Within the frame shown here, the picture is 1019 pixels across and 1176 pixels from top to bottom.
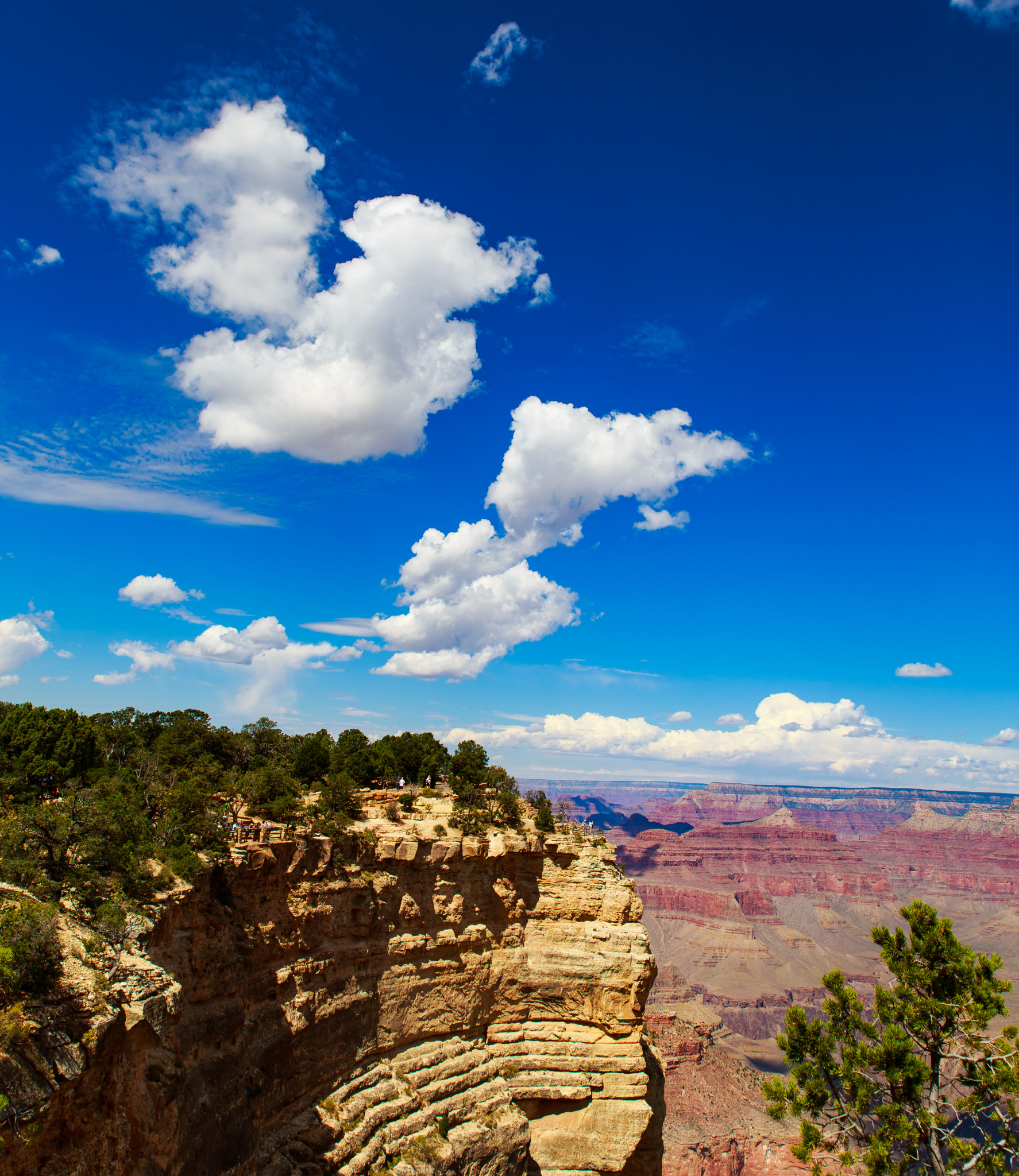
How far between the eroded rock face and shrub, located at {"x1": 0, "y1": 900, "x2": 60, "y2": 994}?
1.83 metres

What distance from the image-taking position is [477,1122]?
113ft

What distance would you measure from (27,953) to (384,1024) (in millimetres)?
25595

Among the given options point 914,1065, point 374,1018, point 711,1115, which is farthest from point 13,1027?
point 711,1115

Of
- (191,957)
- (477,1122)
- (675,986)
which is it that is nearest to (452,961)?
(477,1122)

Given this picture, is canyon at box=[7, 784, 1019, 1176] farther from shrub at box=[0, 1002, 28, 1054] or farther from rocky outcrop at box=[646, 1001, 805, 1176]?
rocky outcrop at box=[646, 1001, 805, 1176]

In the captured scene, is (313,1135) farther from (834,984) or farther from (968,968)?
(968,968)

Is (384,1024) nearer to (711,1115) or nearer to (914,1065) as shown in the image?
(914,1065)

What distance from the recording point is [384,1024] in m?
35.3

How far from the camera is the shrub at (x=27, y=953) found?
14.6 metres

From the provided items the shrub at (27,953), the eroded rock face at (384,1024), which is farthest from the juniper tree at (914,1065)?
the shrub at (27,953)

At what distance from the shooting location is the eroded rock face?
19922 millimetres

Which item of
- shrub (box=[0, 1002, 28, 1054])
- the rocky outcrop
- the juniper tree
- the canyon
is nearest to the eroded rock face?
the canyon

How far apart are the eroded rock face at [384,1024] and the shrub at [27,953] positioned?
6.02 feet

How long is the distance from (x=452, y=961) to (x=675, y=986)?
153 m
